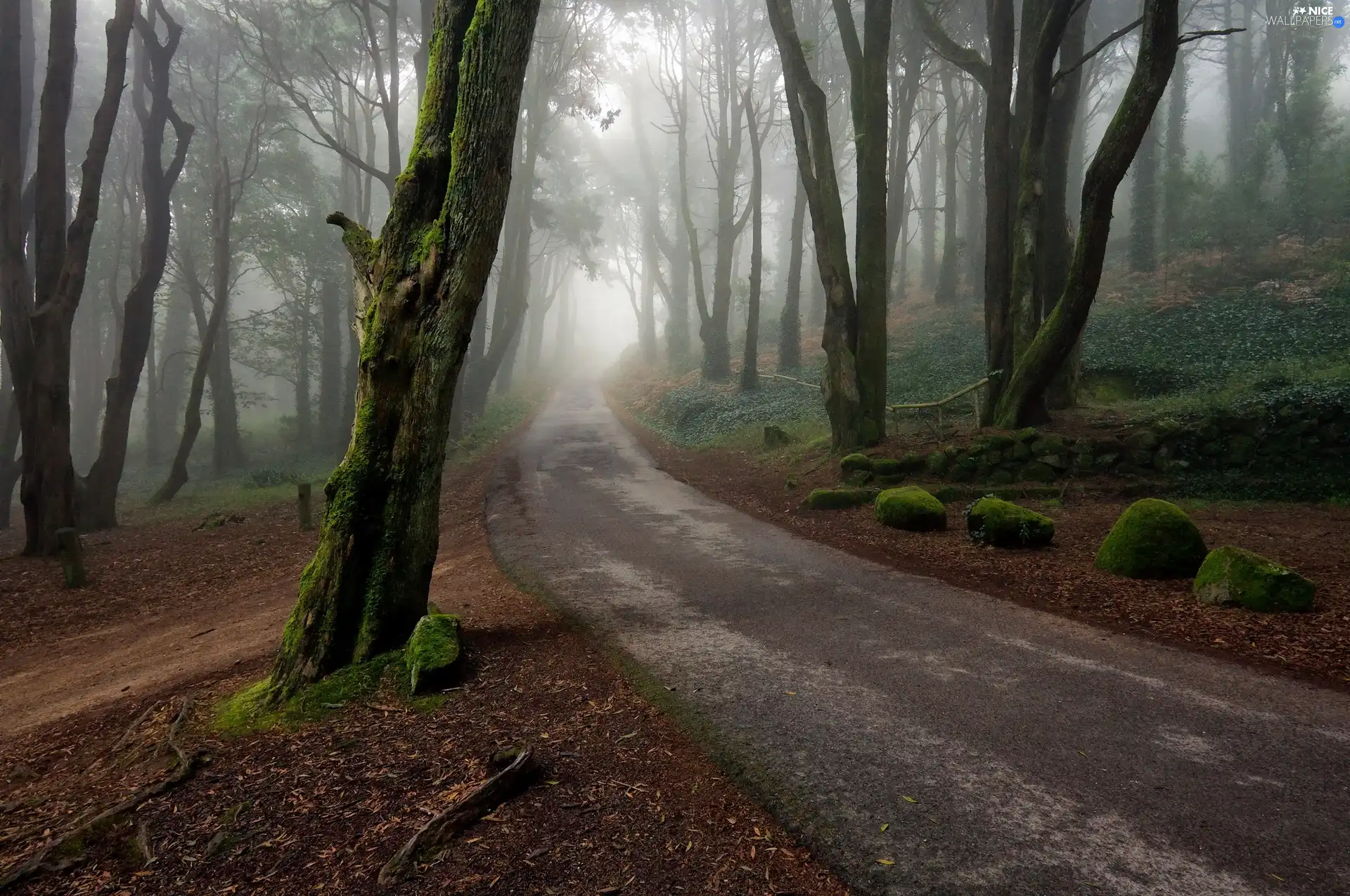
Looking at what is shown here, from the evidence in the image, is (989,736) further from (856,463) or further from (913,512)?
(856,463)

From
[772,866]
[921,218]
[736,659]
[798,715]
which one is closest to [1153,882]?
[772,866]

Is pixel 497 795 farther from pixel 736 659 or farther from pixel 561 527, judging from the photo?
pixel 561 527

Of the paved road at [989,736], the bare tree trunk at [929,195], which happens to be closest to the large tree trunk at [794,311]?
the bare tree trunk at [929,195]

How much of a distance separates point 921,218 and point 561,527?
2343cm

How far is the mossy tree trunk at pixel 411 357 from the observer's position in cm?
480

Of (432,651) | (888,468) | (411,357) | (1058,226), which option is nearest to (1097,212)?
(1058,226)

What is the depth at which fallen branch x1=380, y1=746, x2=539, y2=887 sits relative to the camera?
9.36 ft

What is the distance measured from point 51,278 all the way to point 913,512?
1366 cm

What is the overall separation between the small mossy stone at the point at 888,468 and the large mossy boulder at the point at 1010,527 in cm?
270

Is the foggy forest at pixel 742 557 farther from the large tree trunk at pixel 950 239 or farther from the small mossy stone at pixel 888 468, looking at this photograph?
the large tree trunk at pixel 950 239

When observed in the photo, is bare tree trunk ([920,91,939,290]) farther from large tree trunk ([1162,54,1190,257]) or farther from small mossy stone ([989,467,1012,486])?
small mossy stone ([989,467,1012,486])

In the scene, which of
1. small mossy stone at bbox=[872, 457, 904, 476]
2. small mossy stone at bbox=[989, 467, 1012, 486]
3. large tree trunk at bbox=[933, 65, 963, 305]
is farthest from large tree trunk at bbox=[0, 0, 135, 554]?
large tree trunk at bbox=[933, 65, 963, 305]

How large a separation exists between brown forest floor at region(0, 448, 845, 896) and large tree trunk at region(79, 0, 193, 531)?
8485mm

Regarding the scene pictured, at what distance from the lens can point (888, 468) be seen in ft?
34.7
